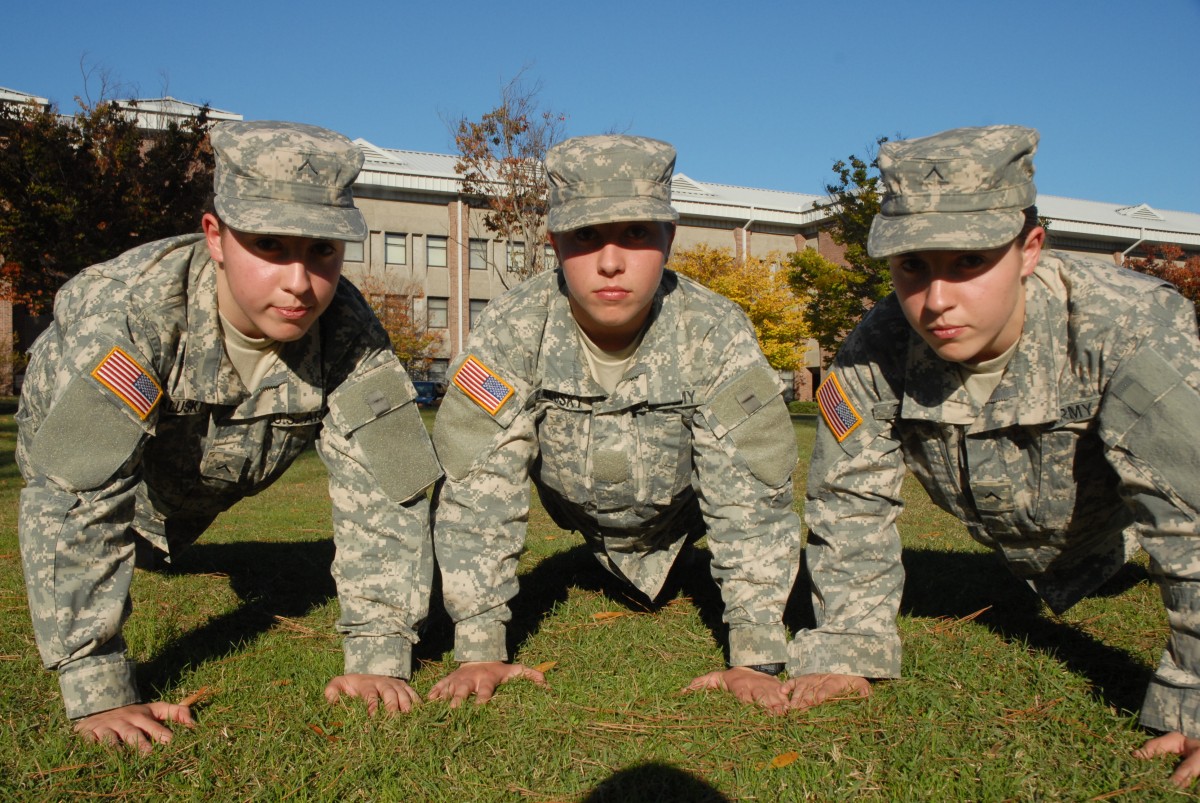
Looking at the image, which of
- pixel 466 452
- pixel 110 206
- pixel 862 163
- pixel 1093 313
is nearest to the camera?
pixel 1093 313

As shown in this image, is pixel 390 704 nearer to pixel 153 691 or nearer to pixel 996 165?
pixel 153 691

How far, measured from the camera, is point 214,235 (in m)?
3.16

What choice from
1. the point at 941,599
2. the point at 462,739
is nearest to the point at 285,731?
the point at 462,739

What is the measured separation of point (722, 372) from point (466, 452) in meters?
0.96

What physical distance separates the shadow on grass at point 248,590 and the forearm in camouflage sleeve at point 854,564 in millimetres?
2159

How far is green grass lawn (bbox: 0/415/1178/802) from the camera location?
2430mm

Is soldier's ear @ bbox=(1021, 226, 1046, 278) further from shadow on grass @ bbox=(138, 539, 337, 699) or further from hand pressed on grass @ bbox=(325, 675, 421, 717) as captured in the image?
shadow on grass @ bbox=(138, 539, 337, 699)

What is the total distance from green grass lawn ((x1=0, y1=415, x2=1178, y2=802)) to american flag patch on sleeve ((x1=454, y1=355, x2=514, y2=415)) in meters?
0.96

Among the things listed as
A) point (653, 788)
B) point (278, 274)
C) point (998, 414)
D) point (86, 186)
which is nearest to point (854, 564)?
point (998, 414)

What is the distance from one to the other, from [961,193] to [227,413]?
2567 mm

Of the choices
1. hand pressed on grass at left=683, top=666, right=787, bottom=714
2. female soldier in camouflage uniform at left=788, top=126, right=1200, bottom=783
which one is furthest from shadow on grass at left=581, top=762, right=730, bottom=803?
female soldier in camouflage uniform at left=788, top=126, right=1200, bottom=783

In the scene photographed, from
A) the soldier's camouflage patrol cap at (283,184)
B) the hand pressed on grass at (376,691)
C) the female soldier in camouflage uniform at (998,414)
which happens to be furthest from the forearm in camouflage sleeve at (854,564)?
the soldier's camouflage patrol cap at (283,184)

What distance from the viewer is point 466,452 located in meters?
3.38

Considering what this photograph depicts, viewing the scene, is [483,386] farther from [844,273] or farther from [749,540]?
[844,273]
